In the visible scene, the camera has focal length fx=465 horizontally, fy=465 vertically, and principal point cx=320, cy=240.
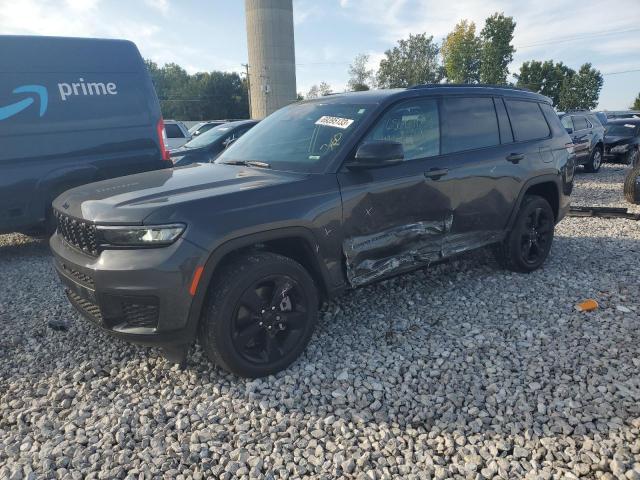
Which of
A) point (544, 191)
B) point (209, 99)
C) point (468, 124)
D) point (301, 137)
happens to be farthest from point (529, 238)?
point (209, 99)

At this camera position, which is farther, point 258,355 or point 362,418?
point 258,355

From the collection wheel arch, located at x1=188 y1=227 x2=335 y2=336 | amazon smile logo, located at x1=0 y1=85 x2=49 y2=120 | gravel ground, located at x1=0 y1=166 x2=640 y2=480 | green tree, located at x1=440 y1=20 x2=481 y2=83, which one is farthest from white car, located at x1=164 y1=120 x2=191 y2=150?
green tree, located at x1=440 y1=20 x2=481 y2=83

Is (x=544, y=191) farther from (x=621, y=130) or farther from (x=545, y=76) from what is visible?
(x=545, y=76)

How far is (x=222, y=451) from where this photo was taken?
7.93ft

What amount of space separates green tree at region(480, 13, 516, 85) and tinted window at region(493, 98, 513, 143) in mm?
43555

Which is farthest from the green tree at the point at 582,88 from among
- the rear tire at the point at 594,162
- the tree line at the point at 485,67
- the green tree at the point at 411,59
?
the rear tire at the point at 594,162

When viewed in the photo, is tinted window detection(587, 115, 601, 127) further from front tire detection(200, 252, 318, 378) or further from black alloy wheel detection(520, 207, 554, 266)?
front tire detection(200, 252, 318, 378)

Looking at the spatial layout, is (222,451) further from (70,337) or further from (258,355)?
(70,337)

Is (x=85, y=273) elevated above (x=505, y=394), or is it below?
above

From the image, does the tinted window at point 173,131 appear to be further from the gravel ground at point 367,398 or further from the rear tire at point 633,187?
the rear tire at point 633,187

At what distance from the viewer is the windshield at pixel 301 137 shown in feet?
11.1

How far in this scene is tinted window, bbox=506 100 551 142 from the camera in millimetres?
4637

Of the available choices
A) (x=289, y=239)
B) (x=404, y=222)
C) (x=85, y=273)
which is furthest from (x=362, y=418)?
(x=85, y=273)

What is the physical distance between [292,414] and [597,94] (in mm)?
59965
